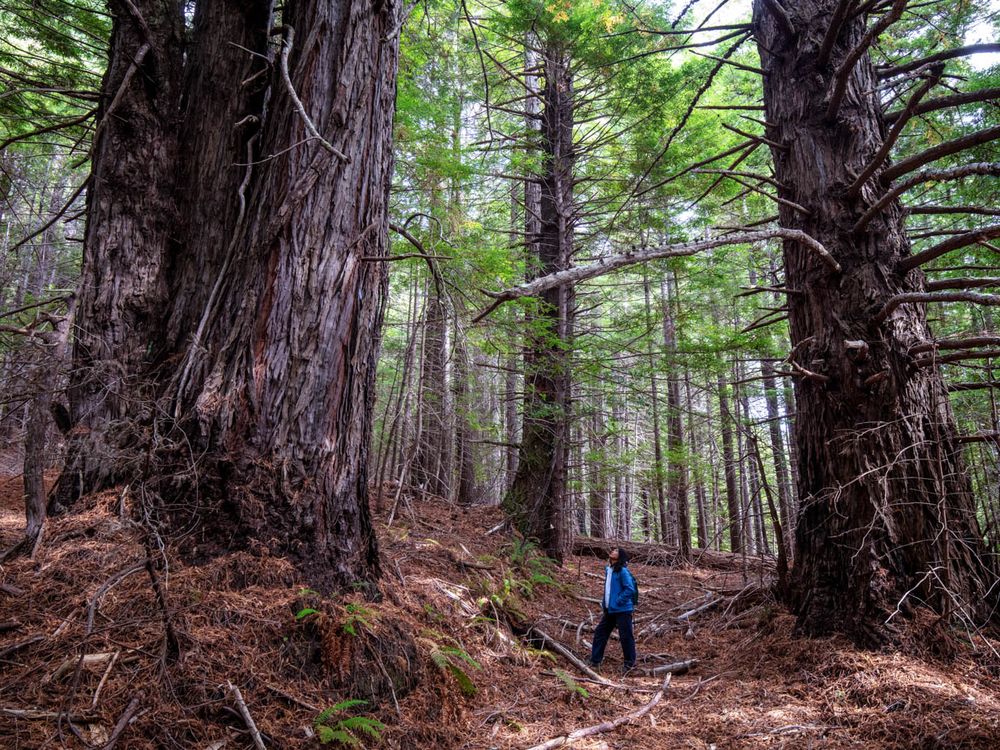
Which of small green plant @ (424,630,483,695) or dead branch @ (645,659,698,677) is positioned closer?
small green plant @ (424,630,483,695)

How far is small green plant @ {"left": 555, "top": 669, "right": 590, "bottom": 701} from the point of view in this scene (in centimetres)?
462

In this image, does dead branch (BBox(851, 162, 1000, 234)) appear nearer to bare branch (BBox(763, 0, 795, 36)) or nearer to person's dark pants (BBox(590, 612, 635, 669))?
bare branch (BBox(763, 0, 795, 36))

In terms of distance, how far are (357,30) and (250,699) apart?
467 centimetres

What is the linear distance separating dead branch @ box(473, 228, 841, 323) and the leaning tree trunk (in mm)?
443

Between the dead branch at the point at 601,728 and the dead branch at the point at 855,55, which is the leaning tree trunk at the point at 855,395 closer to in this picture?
the dead branch at the point at 855,55

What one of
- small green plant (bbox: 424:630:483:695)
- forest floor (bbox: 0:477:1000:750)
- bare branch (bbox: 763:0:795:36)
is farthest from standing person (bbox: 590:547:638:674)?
bare branch (bbox: 763:0:795:36)

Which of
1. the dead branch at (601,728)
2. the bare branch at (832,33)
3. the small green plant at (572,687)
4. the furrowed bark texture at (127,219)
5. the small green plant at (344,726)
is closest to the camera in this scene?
the small green plant at (344,726)

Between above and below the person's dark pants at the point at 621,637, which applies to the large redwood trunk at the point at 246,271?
above

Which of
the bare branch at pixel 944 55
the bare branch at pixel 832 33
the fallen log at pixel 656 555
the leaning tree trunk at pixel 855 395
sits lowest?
the fallen log at pixel 656 555

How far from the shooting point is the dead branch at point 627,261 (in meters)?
2.85

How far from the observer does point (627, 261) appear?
11.6 ft

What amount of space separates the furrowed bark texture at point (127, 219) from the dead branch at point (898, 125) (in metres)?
5.47

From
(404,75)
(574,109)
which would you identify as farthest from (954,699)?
(574,109)

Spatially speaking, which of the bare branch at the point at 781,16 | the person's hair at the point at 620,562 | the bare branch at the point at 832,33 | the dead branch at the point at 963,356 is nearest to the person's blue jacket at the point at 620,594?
the person's hair at the point at 620,562
